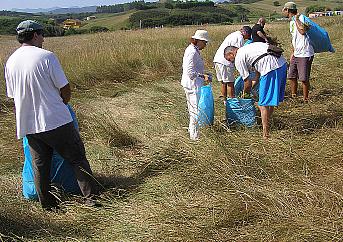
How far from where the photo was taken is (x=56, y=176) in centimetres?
372

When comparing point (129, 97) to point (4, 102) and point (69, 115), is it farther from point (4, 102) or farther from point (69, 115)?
point (69, 115)

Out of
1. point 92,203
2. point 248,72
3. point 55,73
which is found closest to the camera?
point 55,73

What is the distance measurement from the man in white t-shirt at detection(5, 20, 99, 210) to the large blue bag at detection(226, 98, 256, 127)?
2301 mm

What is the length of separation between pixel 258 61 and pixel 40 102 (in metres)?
2.46

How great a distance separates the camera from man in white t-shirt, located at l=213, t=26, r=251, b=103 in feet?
21.1

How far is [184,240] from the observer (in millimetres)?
2719

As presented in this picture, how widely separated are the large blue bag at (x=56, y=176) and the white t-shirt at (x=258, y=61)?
2027 millimetres

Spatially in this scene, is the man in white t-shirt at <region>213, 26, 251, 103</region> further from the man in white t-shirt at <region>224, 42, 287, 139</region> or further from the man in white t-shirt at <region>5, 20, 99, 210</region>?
the man in white t-shirt at <region>5, 20, 99, 210</region>

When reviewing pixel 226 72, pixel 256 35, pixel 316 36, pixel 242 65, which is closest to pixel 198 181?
pixel 242 65

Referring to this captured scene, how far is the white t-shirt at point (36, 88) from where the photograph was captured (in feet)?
10.5

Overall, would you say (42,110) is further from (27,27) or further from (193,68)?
(193,68)

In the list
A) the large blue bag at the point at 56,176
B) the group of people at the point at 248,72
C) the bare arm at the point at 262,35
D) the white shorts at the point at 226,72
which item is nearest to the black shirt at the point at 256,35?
the bare arm at the point at 262,35

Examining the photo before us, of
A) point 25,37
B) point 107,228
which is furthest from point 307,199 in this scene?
point 25,37

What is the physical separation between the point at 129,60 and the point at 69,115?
679 cm
